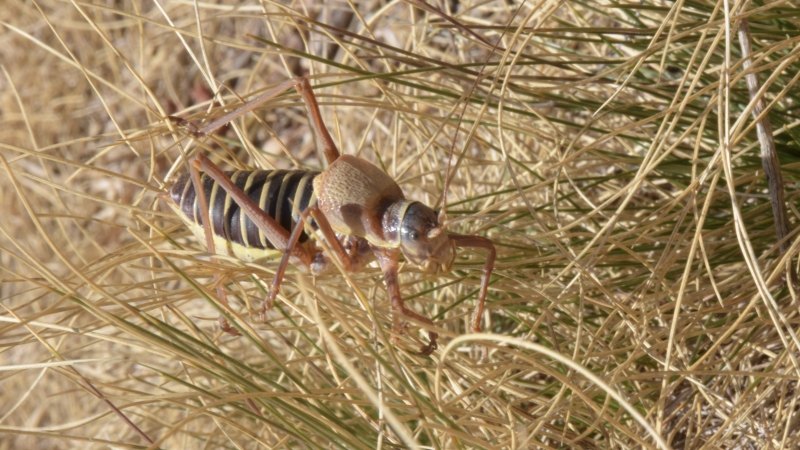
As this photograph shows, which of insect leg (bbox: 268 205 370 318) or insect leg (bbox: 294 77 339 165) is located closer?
insect leg (bbox: 268 205 370 318)

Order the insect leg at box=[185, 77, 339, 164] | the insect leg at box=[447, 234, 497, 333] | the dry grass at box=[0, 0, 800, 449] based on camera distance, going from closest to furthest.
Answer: the dry grass at box=[0, 0, 800, 449] < the insect leg at box=[447, 234, 497, 333] < the insect leg at box=[185, 77, 339, 164]

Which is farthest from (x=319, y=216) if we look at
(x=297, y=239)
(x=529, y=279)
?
(x=529, y=279)

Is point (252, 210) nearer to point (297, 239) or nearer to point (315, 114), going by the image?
point (297, 239)

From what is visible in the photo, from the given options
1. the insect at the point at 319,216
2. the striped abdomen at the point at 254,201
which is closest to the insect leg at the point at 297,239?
the insect at the point at 319,216

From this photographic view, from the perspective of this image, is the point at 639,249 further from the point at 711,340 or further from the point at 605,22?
the point at 605,22

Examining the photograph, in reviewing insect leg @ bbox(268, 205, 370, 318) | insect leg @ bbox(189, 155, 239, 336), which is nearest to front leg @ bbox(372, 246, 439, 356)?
insect leg @ bbox(268, 205, 370, 318)

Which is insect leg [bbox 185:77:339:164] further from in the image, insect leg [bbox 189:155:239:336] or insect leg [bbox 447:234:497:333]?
insect leg [bbox 447:234:497:333]

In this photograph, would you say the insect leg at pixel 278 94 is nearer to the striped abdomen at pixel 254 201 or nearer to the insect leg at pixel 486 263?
the striped abdomen at pixel 254 201

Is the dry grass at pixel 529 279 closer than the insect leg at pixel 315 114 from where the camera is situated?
Yes
